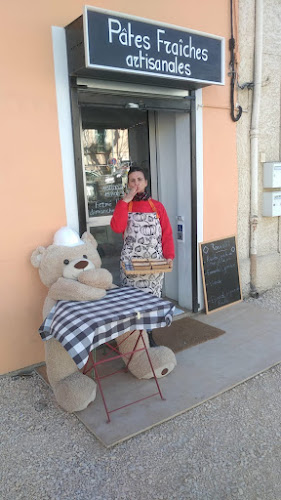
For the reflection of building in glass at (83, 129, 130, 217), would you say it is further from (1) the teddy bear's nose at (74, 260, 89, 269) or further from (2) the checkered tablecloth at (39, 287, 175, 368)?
(2) the checkered tablecloth at (39, 287, 175, 368)

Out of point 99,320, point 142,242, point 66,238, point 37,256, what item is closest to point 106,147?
point 142,242

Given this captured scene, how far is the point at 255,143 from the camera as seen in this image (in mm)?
4941

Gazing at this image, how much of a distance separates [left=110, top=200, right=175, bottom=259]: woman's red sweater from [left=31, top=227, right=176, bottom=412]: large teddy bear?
29 cm

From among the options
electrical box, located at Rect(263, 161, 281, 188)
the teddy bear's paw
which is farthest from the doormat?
electrical box, located at Rect(263, 161, 281, 188)

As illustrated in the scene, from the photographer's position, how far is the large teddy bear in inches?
112

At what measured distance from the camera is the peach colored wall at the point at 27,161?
3127 mm

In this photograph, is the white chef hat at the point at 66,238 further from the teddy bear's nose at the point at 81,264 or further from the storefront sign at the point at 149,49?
the storefront sign at the point at 149,49

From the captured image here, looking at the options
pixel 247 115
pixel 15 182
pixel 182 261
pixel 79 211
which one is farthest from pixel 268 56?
pixel 15 182

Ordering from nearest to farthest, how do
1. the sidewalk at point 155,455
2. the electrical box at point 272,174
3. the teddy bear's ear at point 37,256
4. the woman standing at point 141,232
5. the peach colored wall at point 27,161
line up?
the sidewalk at point 155,455, the peach colored wall at point 27,161, the teddy bear's ear at point 37,256, the woman standing at point 141,232, the electrical box at point 272,174

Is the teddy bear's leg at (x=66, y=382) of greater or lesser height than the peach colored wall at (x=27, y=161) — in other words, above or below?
below

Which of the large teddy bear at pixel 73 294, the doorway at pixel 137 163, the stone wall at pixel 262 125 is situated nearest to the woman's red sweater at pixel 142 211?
the large teddy bear at pixel 73 294

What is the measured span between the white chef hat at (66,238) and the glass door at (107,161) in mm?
1042

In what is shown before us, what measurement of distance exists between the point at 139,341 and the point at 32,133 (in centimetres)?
204

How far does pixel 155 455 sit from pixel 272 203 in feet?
12.4
